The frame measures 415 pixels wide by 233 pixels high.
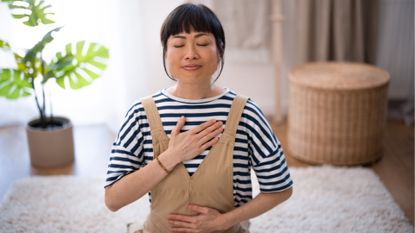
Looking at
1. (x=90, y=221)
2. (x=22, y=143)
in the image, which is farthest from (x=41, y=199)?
(x=22, y=143)

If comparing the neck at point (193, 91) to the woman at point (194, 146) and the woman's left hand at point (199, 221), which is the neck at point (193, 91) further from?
the woman's left hand at point (199, 221)

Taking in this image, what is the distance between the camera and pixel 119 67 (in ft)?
9.15

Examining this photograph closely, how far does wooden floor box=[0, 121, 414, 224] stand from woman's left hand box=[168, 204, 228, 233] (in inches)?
41.7

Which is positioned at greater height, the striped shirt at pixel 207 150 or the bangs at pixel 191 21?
the bangs at pixel 191 21

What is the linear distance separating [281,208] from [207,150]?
92cm

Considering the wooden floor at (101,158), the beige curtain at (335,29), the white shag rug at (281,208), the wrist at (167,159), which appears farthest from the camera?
the beige curtain at (335,29)

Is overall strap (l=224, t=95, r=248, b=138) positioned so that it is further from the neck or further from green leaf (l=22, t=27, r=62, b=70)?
green leaf (l=22, t=27, r=62, b=70)

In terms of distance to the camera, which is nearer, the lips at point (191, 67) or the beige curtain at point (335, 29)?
the lips at point (191, 67)

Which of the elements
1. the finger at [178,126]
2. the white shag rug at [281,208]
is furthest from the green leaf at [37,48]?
the finger at [178,126]

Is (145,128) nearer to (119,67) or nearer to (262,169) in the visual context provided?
(262,169)

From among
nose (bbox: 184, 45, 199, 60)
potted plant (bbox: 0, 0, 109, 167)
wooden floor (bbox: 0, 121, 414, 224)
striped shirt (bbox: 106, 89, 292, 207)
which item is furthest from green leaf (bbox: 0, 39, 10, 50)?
nose (bbox: 184, 45, 199, 60)

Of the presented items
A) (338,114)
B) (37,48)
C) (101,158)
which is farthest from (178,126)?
(101,158)

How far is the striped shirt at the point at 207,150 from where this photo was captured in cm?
127

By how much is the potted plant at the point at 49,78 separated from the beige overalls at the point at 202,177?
45.4 inches
